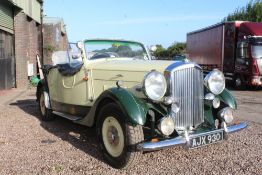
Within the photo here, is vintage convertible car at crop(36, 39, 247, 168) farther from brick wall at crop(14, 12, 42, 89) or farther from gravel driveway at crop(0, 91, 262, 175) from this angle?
brick wall at crop(14, 12, 42, 89)

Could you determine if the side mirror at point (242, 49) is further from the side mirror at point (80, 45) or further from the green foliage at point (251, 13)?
the green foliage at point (251, 13)

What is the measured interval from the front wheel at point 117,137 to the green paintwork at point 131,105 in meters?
0.14

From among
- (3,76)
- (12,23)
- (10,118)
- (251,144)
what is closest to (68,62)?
(10,118)

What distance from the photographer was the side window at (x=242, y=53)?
1734 centimetres

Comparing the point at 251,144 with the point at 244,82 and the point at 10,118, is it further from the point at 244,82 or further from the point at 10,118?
the point at 244,82

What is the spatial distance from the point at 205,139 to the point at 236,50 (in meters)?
13.8

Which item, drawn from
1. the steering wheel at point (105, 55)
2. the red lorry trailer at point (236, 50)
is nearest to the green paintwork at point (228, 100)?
the steering wheel at point (105, 55)

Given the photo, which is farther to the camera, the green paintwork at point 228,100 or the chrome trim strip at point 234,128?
the green paintwork at point 228,100

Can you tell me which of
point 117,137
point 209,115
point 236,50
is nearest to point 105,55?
point 117,137

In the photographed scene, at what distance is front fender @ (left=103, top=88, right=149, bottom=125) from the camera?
16.2 ft

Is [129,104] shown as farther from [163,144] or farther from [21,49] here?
[21,49]

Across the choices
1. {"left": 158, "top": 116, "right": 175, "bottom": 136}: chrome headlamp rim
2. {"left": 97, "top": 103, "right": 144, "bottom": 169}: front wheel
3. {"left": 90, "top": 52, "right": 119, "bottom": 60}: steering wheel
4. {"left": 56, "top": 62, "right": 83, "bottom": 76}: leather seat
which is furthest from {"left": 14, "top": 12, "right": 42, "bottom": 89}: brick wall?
{"left": 158, "top": 116, "right": 175, "bottom": 136}: chrome headlamp rim

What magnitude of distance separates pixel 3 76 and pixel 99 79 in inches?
400

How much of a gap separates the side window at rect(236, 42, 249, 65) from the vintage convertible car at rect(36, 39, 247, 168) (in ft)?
38.6
